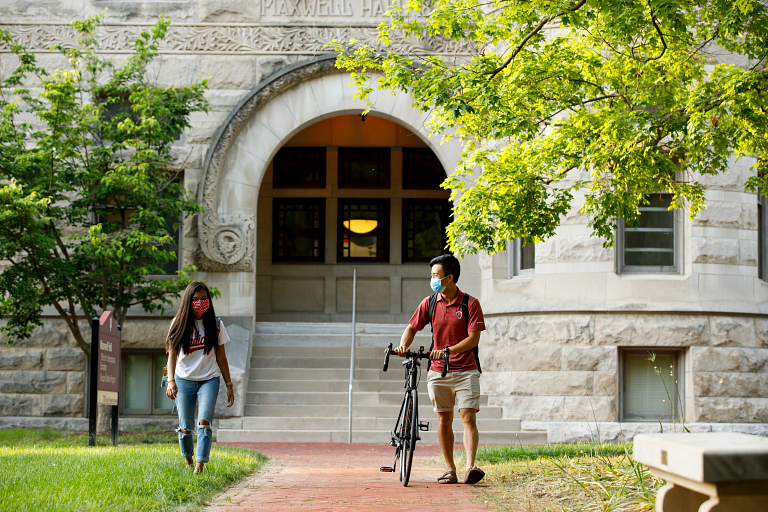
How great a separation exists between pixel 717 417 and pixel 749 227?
2.82 meters

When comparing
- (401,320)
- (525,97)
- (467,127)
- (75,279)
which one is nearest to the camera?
(525,97)

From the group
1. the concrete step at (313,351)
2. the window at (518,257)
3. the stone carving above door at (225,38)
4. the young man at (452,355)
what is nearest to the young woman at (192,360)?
the young man at (452,355)

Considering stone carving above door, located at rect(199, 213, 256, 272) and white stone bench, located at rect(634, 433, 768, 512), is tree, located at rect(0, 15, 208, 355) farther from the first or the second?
white stone bench, located at rect(634, 433, 768, 512)

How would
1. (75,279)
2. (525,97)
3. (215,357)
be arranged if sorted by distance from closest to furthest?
(215,357) → (525,97) → (75,279)

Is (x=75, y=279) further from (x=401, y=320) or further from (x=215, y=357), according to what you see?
(x=401, y=320)

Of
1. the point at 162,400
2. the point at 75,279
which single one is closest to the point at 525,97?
the point at 75,279

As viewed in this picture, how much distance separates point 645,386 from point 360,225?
25.1 ft

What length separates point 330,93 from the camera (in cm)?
1428

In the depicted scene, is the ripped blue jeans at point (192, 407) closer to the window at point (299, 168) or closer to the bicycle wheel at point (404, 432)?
the bicycle wheel at point (404, 432)

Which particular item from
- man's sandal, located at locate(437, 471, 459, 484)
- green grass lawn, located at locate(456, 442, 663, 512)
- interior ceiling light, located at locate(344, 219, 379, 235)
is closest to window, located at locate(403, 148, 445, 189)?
interior ceiling light, located at locate(344, 219, 379, 235)

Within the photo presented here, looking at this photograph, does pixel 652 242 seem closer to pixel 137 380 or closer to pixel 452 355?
pixel 452 355

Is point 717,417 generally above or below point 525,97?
below

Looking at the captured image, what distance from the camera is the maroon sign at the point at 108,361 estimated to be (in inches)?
384

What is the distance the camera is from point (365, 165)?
60.6 feet
